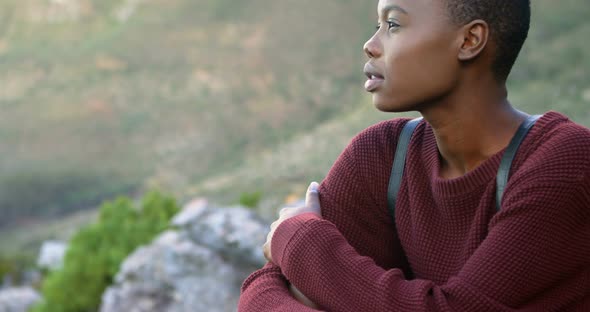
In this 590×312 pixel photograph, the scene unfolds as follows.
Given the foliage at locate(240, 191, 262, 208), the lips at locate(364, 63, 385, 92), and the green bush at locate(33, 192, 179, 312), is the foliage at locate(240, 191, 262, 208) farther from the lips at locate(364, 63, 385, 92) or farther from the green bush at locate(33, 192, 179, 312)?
the lips at locate(364, 63, 385, 92)

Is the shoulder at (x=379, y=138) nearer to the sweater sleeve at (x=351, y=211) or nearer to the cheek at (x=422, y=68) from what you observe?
the sweater sleeve at (x=351, y=211)

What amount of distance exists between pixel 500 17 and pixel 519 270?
0.49 metres

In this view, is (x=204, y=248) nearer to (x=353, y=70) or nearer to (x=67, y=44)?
(x=353, y=70)

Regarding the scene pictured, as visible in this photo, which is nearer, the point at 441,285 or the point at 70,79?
the point at 441,285

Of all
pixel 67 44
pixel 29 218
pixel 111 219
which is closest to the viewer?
pixel 111 219

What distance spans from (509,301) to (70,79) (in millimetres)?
13131

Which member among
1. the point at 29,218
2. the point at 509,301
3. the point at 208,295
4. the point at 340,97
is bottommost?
the point at 509,301

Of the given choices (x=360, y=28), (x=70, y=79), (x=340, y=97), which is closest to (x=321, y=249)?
(x=340, y=97)

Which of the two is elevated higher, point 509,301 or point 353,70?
point 353,70

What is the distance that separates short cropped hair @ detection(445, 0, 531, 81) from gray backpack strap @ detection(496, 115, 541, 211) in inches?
5.8

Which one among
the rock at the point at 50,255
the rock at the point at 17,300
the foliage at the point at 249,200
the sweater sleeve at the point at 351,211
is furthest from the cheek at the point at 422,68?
the rock at the point at 50,255

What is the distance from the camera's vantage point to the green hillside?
1094 cm

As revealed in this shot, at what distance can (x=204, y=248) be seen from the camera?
520 cm

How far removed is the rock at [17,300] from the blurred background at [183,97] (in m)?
1.80
